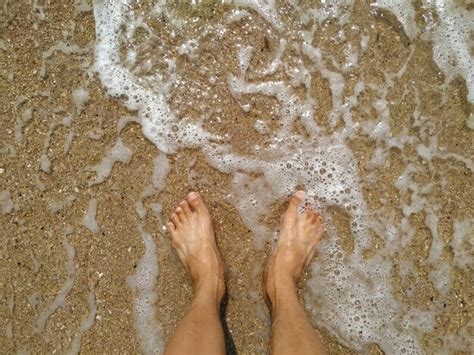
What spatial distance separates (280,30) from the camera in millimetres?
2338

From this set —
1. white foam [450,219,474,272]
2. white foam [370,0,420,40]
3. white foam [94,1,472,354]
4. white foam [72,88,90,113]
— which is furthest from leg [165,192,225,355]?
white foam [370,0,420,40]

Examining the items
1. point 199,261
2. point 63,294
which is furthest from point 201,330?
point 63,294

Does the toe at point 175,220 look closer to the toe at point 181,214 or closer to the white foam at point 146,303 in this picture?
the toe at point 181,214

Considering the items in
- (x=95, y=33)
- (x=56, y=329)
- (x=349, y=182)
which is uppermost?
(x=95, y=33)

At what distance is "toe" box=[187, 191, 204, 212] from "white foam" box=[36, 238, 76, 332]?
61cm

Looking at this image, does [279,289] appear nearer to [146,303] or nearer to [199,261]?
[199,261]

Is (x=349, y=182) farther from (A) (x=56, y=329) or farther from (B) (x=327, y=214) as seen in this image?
(A) (x=56, y=329)

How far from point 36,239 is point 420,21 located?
6.93 feet

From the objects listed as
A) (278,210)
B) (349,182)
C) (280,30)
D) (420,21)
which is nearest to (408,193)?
(349,182)

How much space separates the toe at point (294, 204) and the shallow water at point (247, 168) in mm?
42

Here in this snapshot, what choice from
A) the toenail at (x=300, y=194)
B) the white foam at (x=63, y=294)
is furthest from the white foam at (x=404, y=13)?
the white foam at (x=63, y=294)

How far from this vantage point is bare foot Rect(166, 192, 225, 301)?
2.23 m

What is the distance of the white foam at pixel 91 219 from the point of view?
2.34 metres

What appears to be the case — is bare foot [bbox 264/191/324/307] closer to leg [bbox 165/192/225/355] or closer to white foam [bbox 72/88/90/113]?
leg [bbox 165/192/225/355]
